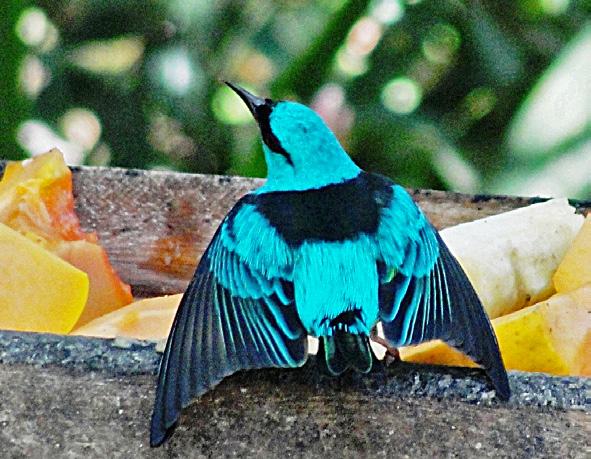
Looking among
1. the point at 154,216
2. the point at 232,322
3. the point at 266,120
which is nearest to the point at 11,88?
the point at 154,216

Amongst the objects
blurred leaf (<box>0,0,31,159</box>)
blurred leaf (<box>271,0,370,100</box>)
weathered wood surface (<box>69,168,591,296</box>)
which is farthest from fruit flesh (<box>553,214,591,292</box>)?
blurred leaf (<box>0,0,31,159</box>)

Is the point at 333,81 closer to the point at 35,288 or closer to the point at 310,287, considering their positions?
the point at 35,288

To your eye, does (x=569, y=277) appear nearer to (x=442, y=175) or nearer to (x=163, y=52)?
(x=442, y=175)

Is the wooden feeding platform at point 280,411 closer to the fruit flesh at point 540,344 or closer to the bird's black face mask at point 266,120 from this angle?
the fruit flesh at point 540,344

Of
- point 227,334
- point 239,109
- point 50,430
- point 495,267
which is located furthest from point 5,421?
point 239,109

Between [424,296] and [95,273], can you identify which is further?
[95,273]

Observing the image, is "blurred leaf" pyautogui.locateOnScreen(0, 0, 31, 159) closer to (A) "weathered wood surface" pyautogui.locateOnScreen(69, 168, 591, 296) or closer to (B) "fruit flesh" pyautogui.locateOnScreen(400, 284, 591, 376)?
(A) "weathered wood surface" pyautogui.locateOnScreen(69, 168, 591, 296)
